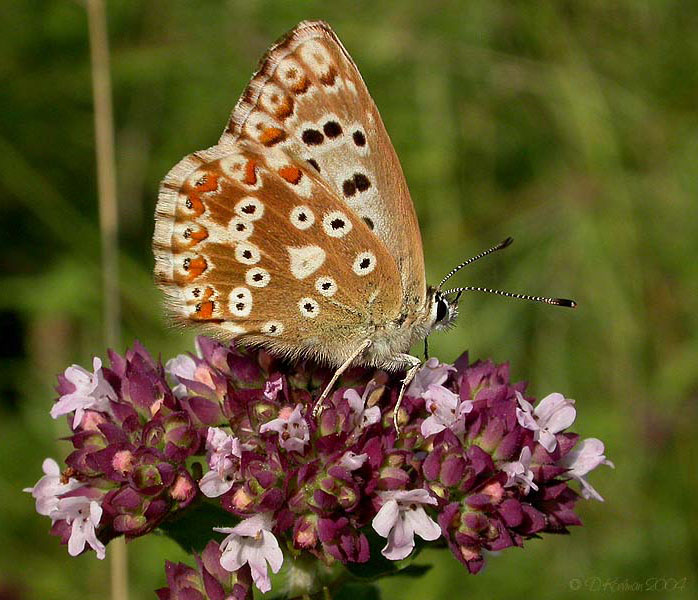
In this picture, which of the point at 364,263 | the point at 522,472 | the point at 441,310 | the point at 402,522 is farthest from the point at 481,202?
the point at 402,522

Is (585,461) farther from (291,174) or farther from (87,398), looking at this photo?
(87,398)

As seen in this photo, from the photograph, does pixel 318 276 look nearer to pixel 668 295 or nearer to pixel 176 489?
pixel 176 489

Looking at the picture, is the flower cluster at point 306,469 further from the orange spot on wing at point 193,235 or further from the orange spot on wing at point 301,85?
the orange spot on wing at point 301,85

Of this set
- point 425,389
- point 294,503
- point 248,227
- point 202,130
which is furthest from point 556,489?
point 202,130

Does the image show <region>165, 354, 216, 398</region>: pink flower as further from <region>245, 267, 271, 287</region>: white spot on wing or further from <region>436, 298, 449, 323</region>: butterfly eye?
<region>436, 298, 449, 323</region>: butterfly eye

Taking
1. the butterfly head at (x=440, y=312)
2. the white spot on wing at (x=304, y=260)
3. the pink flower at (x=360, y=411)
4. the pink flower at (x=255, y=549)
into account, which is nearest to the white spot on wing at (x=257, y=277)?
the white spot on wing at (x=304, y=260)

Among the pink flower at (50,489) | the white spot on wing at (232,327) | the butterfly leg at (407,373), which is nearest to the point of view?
the pink flower at (50,489)

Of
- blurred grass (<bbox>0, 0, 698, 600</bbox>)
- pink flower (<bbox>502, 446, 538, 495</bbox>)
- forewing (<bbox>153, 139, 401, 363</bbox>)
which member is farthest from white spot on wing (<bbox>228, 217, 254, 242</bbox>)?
blurred grass (<bbox>0, 0, 698, 600</bbox>)
